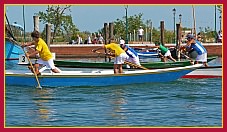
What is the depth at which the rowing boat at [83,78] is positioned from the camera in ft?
52.1

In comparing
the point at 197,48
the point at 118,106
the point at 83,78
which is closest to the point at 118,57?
the point at 83,78

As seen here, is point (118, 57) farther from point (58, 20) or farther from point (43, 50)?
point (58, 20)

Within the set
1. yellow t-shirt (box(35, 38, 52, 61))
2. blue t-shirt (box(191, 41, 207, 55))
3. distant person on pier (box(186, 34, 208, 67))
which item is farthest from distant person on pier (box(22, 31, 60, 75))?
blue t-shirt (box(191, 41, 207, 55))

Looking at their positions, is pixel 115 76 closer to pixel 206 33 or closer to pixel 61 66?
pixel 61 66

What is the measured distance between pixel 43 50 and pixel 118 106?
147 inches

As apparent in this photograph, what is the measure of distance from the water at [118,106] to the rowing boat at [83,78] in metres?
0.26

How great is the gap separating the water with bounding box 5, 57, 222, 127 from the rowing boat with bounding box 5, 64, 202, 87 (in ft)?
0.85

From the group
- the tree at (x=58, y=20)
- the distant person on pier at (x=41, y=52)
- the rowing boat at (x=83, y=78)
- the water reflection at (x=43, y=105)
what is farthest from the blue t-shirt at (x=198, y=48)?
the tree at (x=58, y=20)

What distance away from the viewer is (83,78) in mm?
16219

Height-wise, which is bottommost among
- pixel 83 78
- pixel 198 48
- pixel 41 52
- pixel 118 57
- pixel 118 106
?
pixel 118 106

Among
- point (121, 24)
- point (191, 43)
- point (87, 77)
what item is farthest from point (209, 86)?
point (121, 24)

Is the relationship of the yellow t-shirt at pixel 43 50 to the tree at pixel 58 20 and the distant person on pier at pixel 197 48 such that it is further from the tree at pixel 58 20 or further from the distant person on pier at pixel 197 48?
the tree at pixel 58 20

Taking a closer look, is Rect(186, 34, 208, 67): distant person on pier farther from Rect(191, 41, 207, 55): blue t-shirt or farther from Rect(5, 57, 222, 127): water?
Rect(5, 57, 222, 127): water

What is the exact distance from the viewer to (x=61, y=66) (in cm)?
2072
